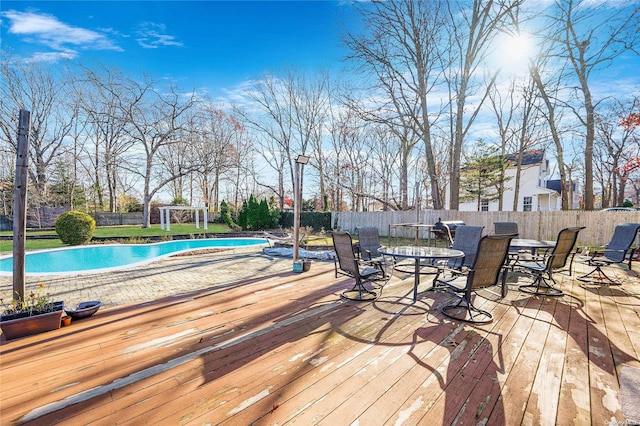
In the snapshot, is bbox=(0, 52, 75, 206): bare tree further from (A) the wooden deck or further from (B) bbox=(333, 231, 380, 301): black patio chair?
(B) bbox=(333, 231, 380, 301): black patio chair

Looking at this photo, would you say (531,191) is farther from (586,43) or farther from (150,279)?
(150,279)

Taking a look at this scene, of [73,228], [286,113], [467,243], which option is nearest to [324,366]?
[467,243]

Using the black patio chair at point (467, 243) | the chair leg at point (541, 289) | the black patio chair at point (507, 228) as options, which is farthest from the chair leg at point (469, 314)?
the black patio chair at point (507, 228)

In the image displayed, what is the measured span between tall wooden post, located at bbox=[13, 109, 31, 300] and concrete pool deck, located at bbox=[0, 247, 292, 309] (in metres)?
0.81

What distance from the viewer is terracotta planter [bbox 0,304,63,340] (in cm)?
280

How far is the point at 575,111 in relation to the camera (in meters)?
11.4

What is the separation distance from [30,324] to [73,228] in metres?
9.46

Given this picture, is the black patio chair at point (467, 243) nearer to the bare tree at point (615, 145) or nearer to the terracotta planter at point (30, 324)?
the terracotta planter at point (30, 324)

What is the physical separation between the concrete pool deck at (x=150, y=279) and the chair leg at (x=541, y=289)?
422cm

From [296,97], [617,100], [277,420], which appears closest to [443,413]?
[277,420]

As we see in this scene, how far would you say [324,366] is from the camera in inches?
85.7

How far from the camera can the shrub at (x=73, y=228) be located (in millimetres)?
10211

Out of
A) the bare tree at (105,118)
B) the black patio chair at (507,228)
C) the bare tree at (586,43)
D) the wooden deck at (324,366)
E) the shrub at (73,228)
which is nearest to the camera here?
the wooden deck at (324,366)

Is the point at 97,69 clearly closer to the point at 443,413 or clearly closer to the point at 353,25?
the point at 353,25
